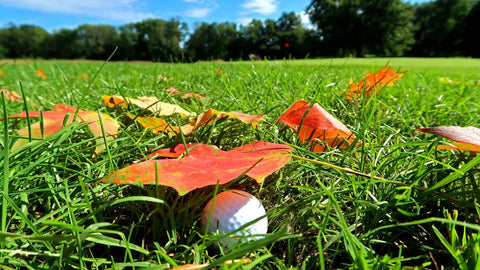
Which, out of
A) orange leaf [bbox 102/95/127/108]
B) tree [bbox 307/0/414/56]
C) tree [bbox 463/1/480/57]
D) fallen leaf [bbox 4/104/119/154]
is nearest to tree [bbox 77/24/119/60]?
tree [bbox 307/0/414/56]

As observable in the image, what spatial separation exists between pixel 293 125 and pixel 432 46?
4438 cm

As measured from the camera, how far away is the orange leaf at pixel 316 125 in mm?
656

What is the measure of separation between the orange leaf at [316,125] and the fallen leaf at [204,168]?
135 mm

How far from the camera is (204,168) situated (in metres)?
0.49

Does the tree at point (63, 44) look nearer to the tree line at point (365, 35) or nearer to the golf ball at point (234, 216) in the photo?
the tree line at point (365, 35)

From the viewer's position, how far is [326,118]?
661mm

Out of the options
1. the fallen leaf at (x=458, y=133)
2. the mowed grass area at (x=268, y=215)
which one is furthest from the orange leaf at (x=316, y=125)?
the fallen leaf at (x=458, y=133)

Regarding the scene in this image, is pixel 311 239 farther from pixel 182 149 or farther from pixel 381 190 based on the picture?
pixel 182 149

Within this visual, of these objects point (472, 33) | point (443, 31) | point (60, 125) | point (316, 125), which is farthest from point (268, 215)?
point (443, 31)

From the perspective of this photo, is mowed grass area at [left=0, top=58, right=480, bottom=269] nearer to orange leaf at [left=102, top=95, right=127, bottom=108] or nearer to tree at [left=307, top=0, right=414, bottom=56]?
orange leaf at [left=102, top=95, right=127, bottom=108]

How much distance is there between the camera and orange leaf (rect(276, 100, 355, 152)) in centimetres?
66

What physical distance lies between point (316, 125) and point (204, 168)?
0.97 ft

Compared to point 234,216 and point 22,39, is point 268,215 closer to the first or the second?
point 234,216

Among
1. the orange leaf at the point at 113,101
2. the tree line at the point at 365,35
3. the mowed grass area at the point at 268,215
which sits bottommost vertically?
the mowed grass area at the point at 268,215
